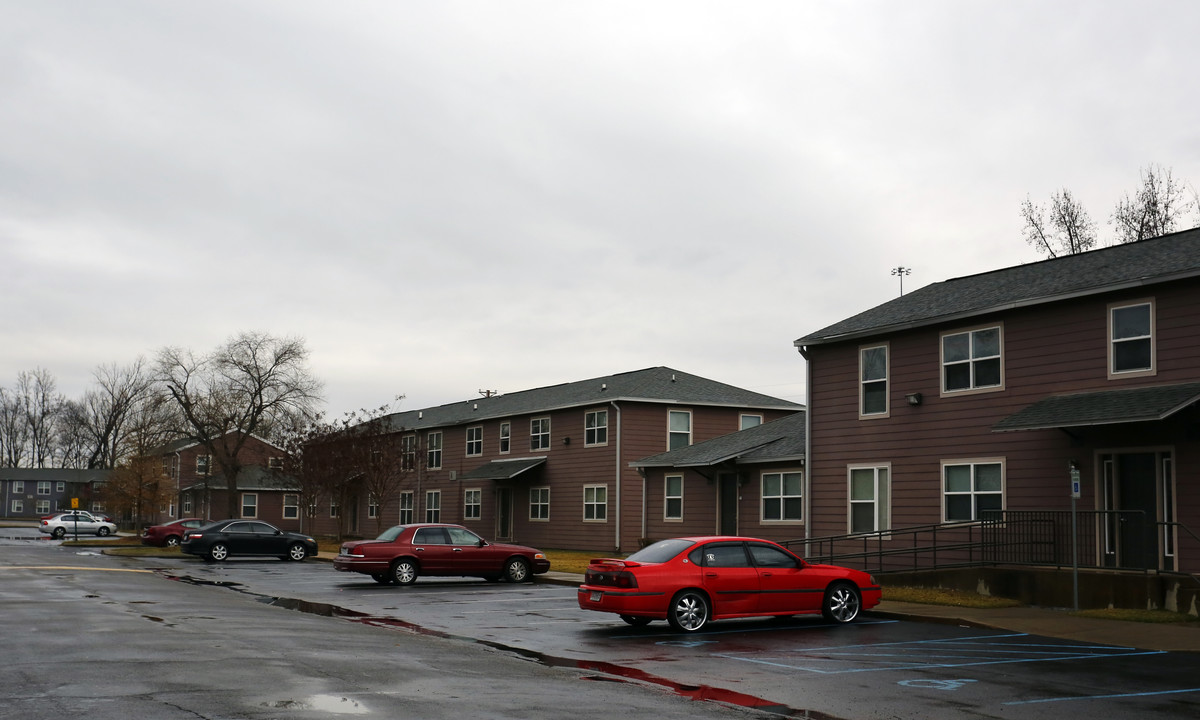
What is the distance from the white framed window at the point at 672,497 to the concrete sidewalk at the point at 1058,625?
16.6 metres

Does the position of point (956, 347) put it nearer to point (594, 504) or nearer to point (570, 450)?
point (594, 504)

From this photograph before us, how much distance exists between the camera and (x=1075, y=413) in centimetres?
1978

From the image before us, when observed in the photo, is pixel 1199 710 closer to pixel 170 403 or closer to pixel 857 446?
pixel 857 446

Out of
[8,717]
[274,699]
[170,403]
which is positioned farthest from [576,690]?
[170,403]

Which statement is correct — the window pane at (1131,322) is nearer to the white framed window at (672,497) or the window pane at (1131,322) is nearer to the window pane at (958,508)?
the window pane at (958,508)

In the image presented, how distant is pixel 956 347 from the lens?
78.9 feet

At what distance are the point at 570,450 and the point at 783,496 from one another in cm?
1415

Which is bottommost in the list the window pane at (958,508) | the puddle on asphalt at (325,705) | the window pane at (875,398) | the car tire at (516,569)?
the car tire at (516,569)

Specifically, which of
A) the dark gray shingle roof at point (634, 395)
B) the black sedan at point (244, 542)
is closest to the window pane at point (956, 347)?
the dark gray shingle roof at point (634, 395)

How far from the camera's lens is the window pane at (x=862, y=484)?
84.9 ft

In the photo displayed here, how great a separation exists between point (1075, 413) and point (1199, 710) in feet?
33.9

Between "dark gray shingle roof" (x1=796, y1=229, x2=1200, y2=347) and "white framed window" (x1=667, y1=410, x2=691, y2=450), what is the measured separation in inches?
558

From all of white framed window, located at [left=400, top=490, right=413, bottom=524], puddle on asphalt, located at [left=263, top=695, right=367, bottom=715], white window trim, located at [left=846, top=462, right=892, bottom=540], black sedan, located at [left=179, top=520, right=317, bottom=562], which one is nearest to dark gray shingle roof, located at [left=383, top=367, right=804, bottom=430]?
white framed window, located at [left=400, top=490, right=413, bottom=524]

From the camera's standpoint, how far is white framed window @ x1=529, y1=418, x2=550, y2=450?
4559 cm
